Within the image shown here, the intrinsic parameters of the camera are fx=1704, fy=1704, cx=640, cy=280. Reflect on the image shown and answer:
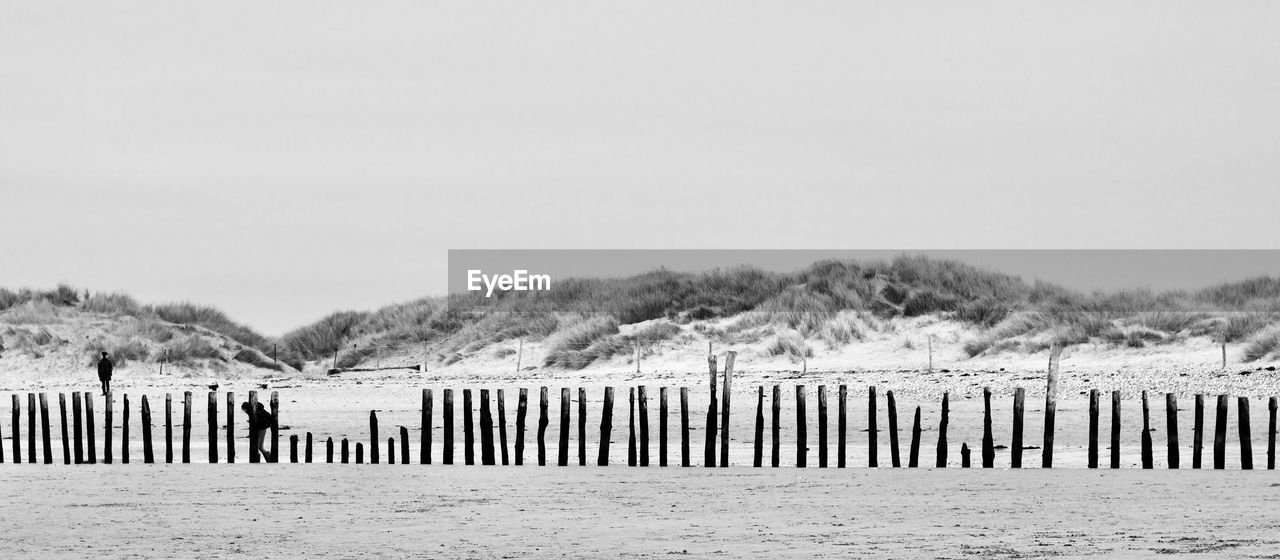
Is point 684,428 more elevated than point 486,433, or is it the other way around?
point 684,428

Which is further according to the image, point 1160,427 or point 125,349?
point 125,349

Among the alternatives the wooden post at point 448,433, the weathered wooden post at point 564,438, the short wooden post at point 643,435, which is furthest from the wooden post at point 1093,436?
the wooden post at point 448,433

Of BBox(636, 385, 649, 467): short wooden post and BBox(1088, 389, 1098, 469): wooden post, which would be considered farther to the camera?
BBox(636, 385, 649, 467): short wooden post

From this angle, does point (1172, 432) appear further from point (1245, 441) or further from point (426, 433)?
point (426, 433)

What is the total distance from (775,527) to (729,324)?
28558 millimetres

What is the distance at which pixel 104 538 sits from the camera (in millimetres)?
12484

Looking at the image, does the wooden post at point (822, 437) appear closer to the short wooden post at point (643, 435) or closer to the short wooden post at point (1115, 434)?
the short wooden post at point (643, 435)

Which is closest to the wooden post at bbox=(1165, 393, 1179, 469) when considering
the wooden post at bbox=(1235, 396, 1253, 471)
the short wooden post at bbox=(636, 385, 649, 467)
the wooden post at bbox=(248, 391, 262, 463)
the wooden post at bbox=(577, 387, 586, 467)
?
the wooden post at bbox=(1235, 396, 1253, 471)

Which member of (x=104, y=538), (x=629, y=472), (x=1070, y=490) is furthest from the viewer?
(x=629, y=472)

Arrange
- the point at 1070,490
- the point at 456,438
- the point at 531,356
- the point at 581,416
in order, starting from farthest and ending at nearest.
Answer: the point at 531,356 < the point at 456,438 < the point at 581,416 < the point at 1070,490

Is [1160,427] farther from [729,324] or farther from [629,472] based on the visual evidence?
[729,324]

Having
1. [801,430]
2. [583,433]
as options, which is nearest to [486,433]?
[583,433]

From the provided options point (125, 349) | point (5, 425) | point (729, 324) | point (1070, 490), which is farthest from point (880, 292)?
point (1070, 490)

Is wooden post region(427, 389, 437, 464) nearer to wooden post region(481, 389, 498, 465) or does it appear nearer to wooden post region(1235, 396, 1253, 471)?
wooden post region(481, 389, 498, 465)
